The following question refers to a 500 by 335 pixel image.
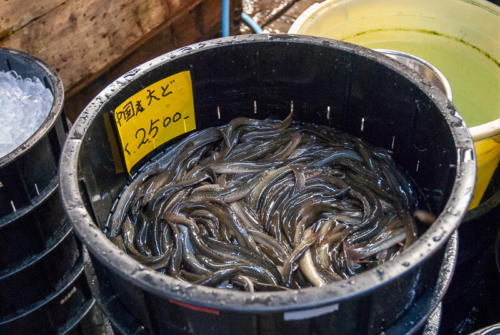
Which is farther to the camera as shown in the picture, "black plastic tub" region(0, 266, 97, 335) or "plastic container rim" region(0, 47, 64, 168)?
"black plastic tub" region(0, 266, 97, 335)

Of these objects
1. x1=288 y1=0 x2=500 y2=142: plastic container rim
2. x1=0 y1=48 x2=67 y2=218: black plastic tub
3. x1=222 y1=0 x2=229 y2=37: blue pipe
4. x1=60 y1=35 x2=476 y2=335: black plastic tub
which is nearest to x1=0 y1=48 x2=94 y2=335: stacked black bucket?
x1=0 y1=48 x2=67 y2=218: black plastic tub

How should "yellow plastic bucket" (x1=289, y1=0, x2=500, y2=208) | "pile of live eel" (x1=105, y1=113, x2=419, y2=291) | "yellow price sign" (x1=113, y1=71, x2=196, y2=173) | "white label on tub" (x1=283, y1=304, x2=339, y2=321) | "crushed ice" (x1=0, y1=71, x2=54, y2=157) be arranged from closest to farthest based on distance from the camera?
1. "white label on tub" (x1=283, y1=304, x2=339, y2=321)
2. "pile of live eel" (x1=105, y1=113, x2=419, y2=291)
3. "yellow price sign" (x1=113, y1=71, x2=196, y2=173)
4. "crushed ice" (x1=0, y1=71, x2=54, y2=157)
5. "yellow plastic bucket" (x1=289, y1=0, x2=500, y2=208)

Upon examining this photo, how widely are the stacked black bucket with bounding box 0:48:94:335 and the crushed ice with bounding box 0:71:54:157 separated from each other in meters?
0.04

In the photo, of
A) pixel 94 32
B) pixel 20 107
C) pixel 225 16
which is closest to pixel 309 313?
pixel 20 107

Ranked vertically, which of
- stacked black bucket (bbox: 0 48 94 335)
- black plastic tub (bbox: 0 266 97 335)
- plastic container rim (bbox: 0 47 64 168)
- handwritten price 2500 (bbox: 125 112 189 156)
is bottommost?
black plastic tub (bbox: 0 266 97 335)

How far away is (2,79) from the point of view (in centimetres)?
232

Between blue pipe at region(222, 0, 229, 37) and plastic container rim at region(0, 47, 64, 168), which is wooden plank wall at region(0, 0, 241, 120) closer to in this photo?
blue pipe at region(222, 0, 229, 37)

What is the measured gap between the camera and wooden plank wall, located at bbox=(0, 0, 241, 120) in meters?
2.59

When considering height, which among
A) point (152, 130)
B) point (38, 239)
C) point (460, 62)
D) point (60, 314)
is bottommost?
point (60, 314)

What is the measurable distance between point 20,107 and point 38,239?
1.88 feet

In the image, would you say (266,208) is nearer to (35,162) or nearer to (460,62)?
(35,162)

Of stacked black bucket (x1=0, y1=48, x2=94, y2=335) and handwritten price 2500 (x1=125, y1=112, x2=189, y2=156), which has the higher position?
handwritten price 2500 (x1=125, y1=112, x2=189, y2=156)

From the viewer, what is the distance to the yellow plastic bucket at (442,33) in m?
2.59

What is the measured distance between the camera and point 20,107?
2.28 metres
